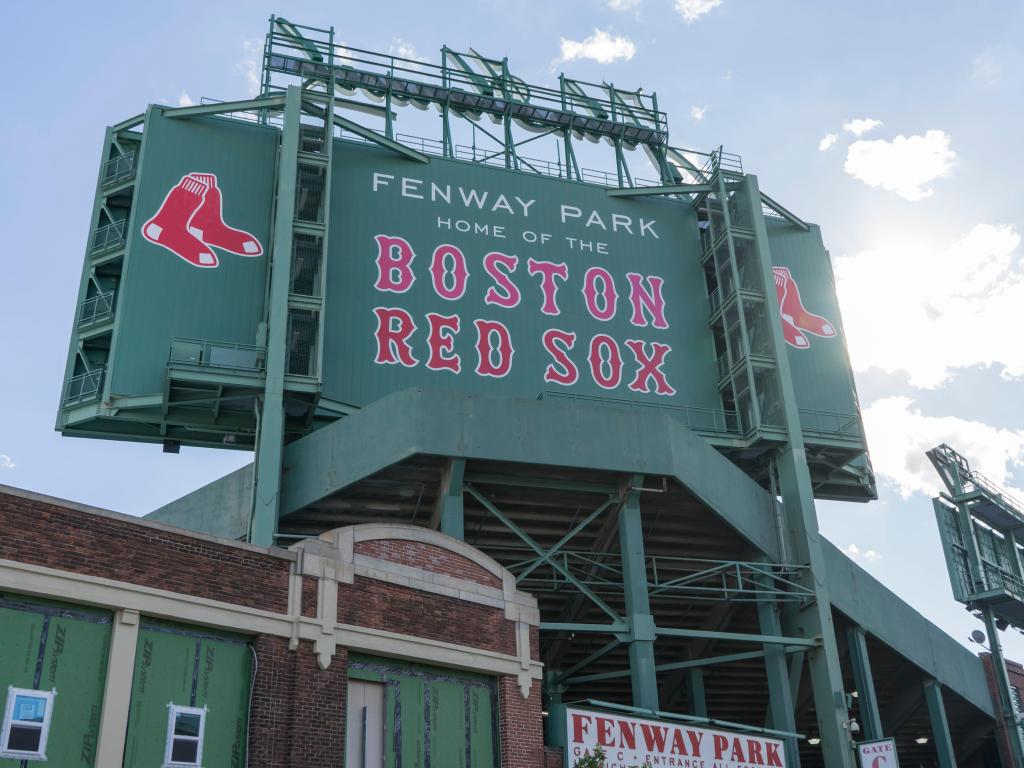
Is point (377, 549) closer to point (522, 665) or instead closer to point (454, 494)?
point (522, 665)

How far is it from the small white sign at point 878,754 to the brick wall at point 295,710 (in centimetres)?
1890

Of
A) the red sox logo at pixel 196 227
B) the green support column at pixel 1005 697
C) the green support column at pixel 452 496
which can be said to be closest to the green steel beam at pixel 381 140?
the red sox logo at pixel 196 227

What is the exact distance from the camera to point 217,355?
33.3m

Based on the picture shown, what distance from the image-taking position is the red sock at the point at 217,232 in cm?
3578

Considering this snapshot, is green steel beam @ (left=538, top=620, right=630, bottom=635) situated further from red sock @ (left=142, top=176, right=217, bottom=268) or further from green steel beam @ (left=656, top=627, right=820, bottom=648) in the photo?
red sock @ (left=142, top=176, right=217, bottom=268)

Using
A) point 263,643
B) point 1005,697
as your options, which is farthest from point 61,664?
point 1005,697

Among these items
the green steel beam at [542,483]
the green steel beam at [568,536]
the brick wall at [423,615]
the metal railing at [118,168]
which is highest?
the metal railing at [118,168]

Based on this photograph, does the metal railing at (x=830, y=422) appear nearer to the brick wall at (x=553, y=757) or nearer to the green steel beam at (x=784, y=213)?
the green steel beam at (x=784, y=213)

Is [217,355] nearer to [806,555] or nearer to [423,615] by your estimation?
[423,615]

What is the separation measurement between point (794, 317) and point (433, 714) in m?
25.5

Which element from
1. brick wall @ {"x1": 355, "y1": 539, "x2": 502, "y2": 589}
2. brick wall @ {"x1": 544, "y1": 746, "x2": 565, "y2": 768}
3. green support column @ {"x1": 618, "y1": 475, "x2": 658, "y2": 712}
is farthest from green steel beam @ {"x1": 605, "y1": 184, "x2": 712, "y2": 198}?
brick wall @ {"x1": 544, "y1": 746, "x2": 565, "y2": 768}

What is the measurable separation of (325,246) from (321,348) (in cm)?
364

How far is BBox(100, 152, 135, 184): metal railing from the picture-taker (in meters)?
37.2

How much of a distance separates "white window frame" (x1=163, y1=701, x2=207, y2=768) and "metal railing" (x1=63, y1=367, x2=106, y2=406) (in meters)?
17.1
